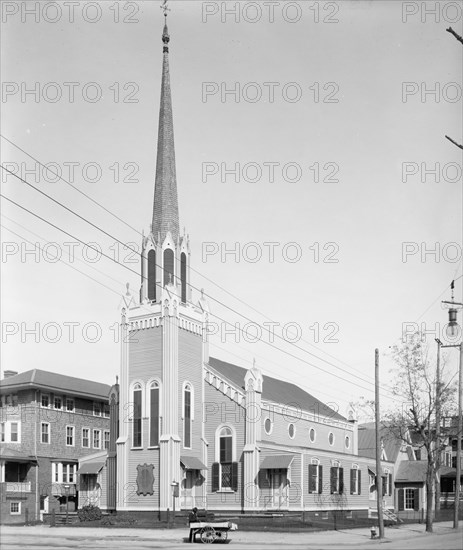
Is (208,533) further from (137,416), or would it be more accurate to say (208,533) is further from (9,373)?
(9,373)

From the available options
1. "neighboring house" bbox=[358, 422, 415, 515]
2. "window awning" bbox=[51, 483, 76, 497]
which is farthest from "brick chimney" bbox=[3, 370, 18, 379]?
"neighboring house" bbox=[358, 422, 415, 515]

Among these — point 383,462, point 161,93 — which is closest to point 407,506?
point 383,462

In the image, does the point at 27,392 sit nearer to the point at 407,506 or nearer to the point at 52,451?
the point at 52,451

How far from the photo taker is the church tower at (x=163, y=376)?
176 ft

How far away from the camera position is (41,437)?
209 feet

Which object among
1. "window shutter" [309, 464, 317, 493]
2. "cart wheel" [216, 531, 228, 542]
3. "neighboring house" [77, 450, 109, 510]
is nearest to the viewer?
"cart wheel" [216, 531, 228, 542]

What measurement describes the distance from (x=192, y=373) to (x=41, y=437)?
48.1 feet

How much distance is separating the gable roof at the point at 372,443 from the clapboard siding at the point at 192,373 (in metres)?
27.0

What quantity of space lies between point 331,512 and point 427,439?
12.7m

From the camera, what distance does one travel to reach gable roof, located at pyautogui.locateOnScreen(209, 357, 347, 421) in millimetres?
62344

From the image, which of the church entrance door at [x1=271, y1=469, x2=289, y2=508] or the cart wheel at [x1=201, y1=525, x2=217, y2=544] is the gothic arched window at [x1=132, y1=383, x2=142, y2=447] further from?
the cart wheel at [x1=201, y1=525, x2=217, y2=544]

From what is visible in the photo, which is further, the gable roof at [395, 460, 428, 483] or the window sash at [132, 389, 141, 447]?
the gable roof at [395, 460, 428, 483]

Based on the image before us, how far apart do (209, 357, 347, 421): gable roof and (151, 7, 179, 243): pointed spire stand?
10567 mm

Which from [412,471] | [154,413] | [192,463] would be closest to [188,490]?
[192,463]
